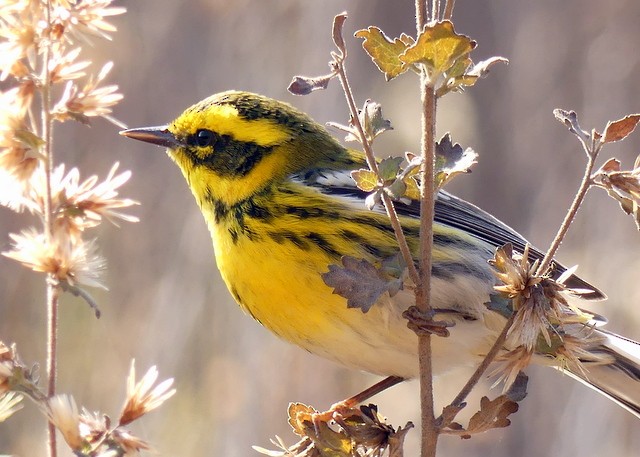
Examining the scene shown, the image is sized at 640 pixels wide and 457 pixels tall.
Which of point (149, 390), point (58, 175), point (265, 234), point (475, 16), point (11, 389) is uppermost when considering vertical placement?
point (475, 16)

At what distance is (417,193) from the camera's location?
1722 millimetres

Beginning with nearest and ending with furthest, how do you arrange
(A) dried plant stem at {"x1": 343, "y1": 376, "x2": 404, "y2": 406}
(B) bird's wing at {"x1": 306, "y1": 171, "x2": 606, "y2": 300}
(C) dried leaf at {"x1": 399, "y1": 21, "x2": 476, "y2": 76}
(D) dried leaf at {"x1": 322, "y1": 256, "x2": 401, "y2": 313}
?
(C) dried leaf at {"x1": 399, "y1": 21, "x2": 476, "y2": 76}, (D) dried leaf at {"x1": 322, "y1": 256, "x2": 401, "y2": 313}, (A) dried plant stem at {"x1": 343, "y1": 376, "x2": 404, "y2": 406}, (B) bird's wing at {"x1": 306, "y1": 171, "x2": 606, "y2": 300}

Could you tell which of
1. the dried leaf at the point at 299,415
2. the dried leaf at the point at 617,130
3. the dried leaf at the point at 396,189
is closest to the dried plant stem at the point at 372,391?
the dried leaf at the point at 299,415

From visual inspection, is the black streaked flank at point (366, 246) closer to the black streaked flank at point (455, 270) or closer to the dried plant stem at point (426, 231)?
the black streaked flank at point (455, 270)

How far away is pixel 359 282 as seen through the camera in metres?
1.74

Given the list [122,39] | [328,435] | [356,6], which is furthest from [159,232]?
[328,435]

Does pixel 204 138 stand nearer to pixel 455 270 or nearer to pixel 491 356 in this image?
pixel 455 270

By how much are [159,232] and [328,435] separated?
329cm

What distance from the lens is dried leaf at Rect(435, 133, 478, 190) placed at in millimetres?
1614

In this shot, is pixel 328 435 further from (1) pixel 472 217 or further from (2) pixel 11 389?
(1) pixel 472 217

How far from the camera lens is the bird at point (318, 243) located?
258 centimetres

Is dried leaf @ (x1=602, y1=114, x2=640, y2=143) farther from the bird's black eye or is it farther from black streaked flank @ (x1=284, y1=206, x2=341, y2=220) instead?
the bird's black eye

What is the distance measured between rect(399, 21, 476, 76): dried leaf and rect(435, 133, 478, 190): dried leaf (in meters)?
0.18

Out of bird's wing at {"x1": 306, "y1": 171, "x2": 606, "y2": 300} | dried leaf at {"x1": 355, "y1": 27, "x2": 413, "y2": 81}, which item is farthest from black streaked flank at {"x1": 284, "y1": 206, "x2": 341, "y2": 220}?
dried leaf at {"x1": 355, "y1": 27, "x2": 413, "y2": 81}
